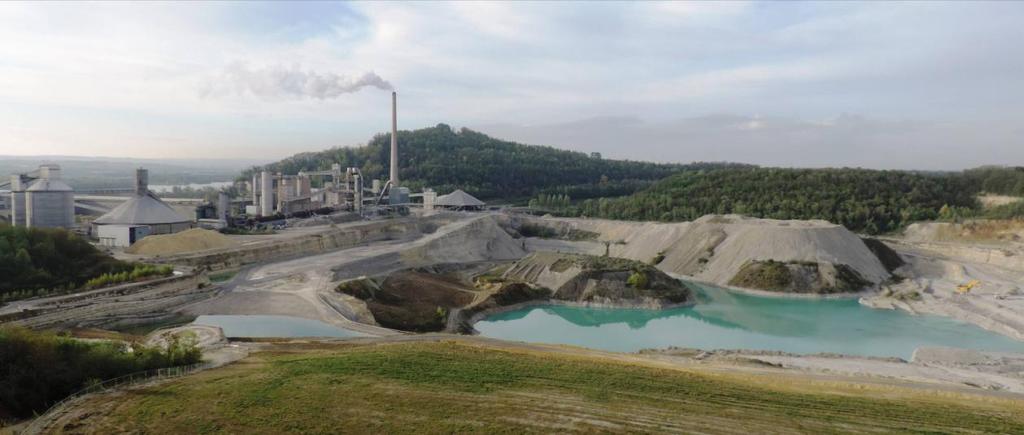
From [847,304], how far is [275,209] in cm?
5604

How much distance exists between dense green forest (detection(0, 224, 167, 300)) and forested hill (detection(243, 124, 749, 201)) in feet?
221

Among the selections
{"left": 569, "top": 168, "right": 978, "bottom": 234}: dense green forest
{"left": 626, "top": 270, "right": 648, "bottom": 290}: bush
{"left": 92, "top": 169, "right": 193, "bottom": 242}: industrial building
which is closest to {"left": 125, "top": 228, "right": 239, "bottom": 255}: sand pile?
{"left": 92, "top": 169, "right": 193, "bottom": 242}: industrial building

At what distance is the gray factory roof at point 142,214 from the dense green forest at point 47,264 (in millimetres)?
14365

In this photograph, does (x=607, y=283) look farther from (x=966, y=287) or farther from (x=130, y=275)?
(x=130, y=275)

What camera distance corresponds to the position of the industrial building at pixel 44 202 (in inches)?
1902

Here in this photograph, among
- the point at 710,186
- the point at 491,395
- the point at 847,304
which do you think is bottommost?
the point at 847,304

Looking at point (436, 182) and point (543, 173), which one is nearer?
point (436, 182)

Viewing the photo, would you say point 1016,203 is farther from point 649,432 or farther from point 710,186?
point 649,432

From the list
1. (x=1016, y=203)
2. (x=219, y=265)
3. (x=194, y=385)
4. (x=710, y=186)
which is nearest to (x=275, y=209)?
(x=219, y=265)

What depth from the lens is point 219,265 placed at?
4366cm

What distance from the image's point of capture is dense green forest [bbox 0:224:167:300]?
1183 inches

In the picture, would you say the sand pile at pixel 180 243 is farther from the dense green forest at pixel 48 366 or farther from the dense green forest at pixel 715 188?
the dense green forest at pixel 715 188

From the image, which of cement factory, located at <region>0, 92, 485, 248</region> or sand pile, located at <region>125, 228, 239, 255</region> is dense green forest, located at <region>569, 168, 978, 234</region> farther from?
sand pile, located at <region>125, 228, 239, 255</region>

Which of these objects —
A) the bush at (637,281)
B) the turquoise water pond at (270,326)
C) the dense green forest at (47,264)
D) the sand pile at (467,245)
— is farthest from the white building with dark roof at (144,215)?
the bush at (637,281)
